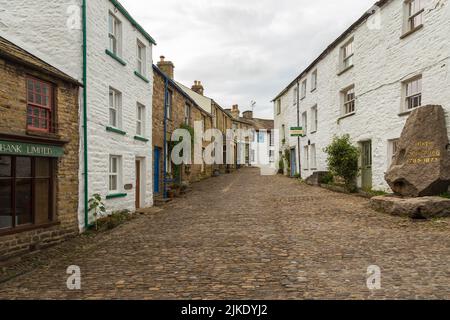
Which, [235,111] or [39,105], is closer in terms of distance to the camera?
[39,105]

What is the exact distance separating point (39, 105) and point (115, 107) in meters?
3.89

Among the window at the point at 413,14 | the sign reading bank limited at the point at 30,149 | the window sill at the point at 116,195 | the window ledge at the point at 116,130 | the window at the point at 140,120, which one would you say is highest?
the window at the point at 413,14

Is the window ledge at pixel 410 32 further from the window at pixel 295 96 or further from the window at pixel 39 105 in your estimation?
the window at pixel 295 96

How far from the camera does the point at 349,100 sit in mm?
16609

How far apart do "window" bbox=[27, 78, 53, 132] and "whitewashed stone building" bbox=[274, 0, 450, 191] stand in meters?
11.9

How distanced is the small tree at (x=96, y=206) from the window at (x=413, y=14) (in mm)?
12506

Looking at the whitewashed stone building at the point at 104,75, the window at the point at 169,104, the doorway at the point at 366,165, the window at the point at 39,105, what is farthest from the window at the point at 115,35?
the doorway at the point at 366,165

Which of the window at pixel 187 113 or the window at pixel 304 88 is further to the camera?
the window at pixel 304 88

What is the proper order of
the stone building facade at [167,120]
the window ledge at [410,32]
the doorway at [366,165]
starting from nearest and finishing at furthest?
the window ledge at [410,32]
the doorway at [366,165]
the stone building facade at [167,120]

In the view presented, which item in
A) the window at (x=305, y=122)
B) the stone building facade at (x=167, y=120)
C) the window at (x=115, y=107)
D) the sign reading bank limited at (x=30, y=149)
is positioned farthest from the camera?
the window at (x=305, y=122)

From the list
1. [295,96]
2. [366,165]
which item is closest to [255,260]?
[366,165]

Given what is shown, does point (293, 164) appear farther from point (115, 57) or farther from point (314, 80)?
→ point (115, 57)

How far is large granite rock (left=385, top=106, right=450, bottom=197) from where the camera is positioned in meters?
9.48

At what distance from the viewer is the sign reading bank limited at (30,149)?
21.4ft
